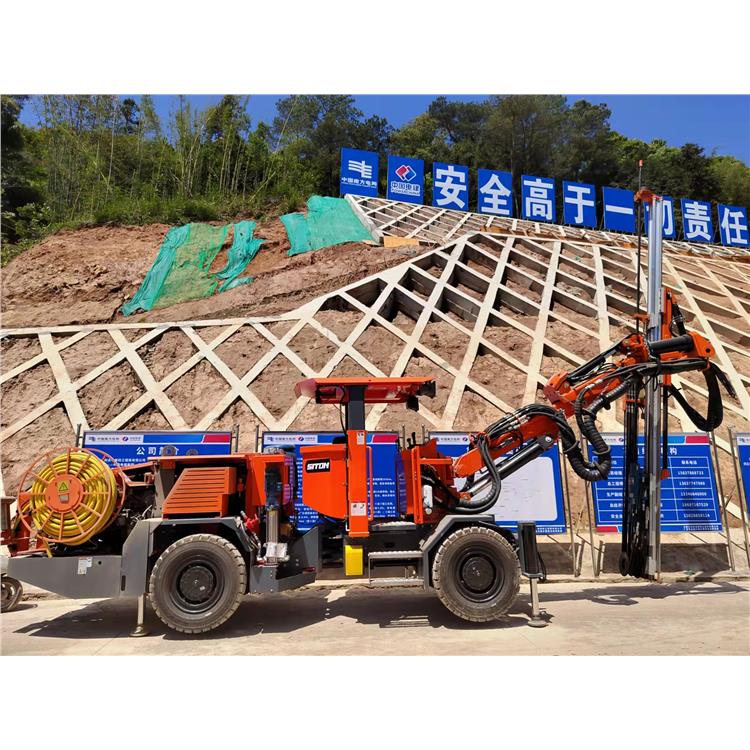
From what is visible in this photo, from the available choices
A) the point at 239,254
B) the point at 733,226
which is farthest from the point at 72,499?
the point at 733,226

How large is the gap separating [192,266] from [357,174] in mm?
9619

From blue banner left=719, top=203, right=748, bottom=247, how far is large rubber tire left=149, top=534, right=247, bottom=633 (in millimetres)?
29931

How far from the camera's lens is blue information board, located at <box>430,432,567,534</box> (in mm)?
9141

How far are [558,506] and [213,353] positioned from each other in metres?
8.18

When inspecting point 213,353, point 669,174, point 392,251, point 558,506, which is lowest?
point 558,506

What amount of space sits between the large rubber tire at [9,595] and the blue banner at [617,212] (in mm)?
25266

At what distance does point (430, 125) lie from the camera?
44250mm

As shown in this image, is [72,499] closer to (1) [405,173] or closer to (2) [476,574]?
(2) [476,574]

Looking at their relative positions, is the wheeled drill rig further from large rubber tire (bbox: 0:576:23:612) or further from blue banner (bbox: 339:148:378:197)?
blue banner (bbox: 339:148:378:197)

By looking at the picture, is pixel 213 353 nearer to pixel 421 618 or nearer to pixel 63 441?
pixel 63 441

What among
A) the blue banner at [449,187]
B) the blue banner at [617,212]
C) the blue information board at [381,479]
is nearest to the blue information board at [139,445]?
the blue information board at [381,479]

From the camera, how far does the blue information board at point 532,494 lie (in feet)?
30.0

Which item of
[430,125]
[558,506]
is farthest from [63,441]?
[430,125]

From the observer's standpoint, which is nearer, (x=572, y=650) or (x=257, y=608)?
(x=572, y=650)
